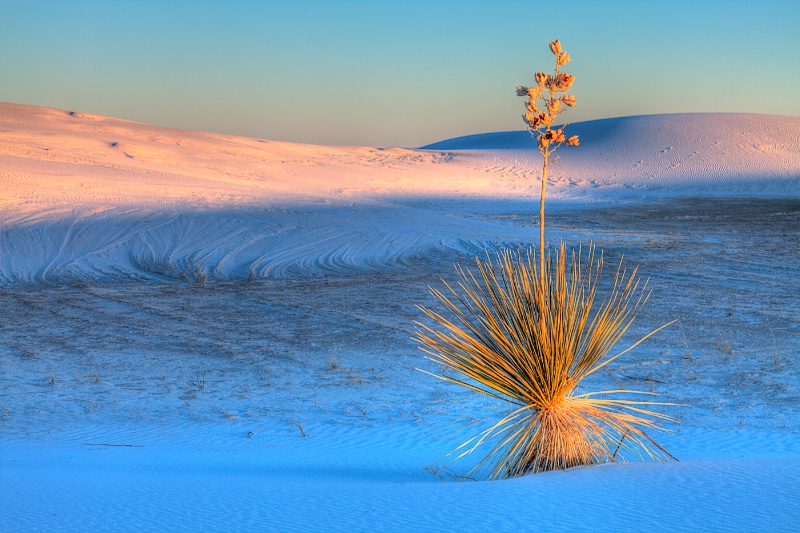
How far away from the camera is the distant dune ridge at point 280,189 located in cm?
1772

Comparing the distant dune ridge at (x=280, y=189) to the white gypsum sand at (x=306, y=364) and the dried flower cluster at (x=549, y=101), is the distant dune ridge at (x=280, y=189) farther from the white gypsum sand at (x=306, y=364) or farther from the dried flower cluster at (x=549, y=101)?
the dried flower cluster at (x=549, y=101)

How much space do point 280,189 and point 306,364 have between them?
2257cm

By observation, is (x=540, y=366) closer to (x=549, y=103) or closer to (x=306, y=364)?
(x=549, y=103)

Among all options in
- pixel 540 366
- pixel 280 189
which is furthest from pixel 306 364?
pixel 280 189

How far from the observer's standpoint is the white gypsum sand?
165 inches

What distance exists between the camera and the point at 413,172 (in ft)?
146

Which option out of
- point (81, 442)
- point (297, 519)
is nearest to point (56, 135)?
point (81, 442)

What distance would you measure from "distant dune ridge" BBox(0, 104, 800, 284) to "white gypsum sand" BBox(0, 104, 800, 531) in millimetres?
163

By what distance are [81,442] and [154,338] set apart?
13.8 ft

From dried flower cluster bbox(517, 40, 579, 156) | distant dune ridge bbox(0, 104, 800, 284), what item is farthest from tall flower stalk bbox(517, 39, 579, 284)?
distant dune ridge bbox(0, 104, 800, 284)

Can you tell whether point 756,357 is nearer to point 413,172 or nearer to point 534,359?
point 534,359

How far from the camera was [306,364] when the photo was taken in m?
9.41

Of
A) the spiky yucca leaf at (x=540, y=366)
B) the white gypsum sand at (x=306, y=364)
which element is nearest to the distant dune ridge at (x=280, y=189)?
the white gypsum sand at (x=306, y=364)

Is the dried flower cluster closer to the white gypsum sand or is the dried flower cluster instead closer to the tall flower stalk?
the tall flower stalk
